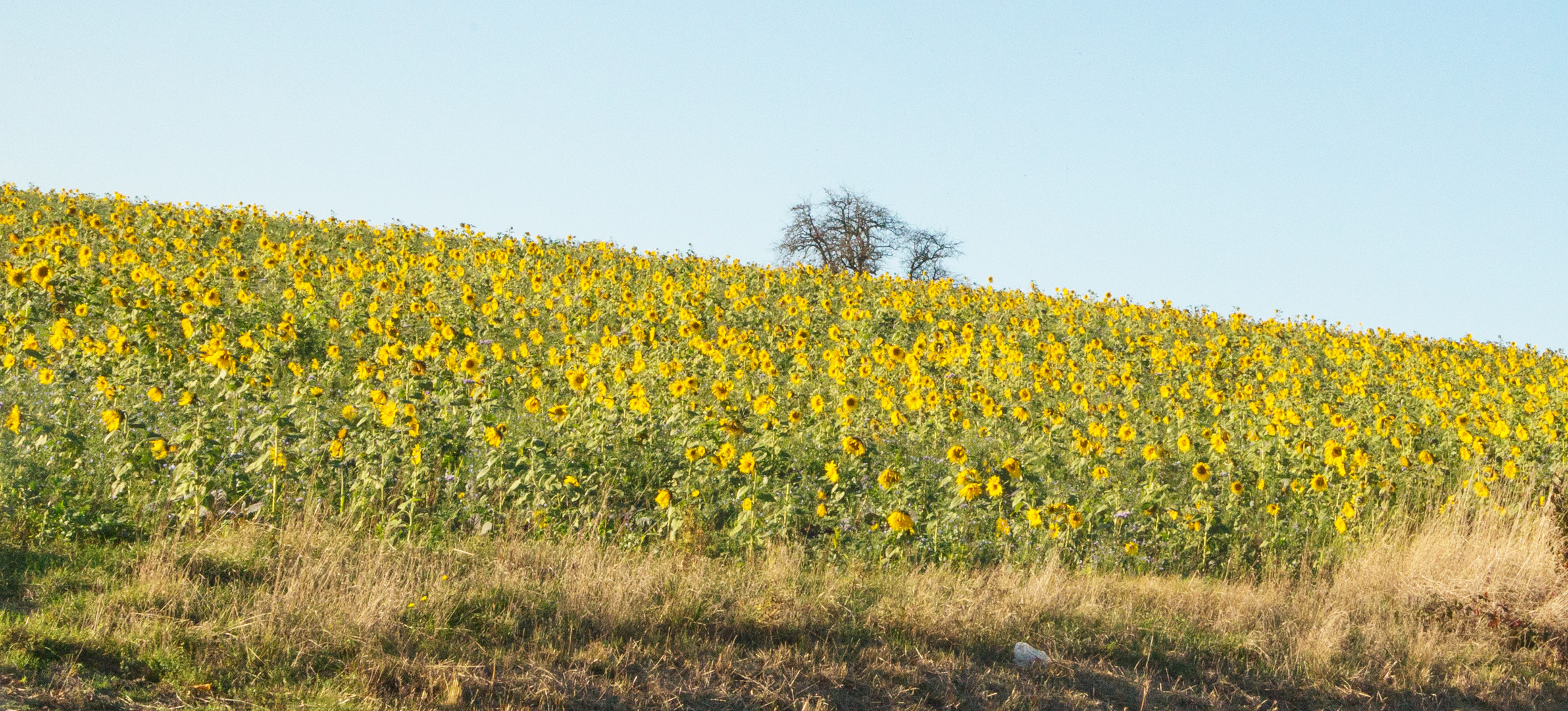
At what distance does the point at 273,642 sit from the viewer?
15.5 feet

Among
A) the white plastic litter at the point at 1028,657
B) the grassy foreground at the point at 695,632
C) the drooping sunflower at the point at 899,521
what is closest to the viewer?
the grassy foreground at the point at 695,632

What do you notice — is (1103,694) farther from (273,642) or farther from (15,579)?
(15,579)

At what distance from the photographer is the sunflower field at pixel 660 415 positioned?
6.74 metres

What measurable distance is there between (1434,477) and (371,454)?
8.51m

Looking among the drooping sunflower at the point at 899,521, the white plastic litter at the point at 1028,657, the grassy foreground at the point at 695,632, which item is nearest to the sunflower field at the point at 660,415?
the drooping sunflower at the point at 899,521

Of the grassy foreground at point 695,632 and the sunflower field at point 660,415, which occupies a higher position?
the sunflower field at point 660,415

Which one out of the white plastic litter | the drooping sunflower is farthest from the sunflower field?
the white plastic litter

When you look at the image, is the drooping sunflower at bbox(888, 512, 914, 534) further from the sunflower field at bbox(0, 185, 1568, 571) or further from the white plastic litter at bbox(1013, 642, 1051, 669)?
the white plastic litter at bbox(1013, 642, 1051, 669)

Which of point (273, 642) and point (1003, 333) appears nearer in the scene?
point (273, 642)

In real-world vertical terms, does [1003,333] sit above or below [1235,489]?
above

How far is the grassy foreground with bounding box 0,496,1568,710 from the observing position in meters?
4.61

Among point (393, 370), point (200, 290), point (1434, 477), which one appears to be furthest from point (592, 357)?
point (1434, 477)

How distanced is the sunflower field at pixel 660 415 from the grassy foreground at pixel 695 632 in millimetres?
497

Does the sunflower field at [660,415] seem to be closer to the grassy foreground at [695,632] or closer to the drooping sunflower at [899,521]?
the drooping sunflower at [899,521]
